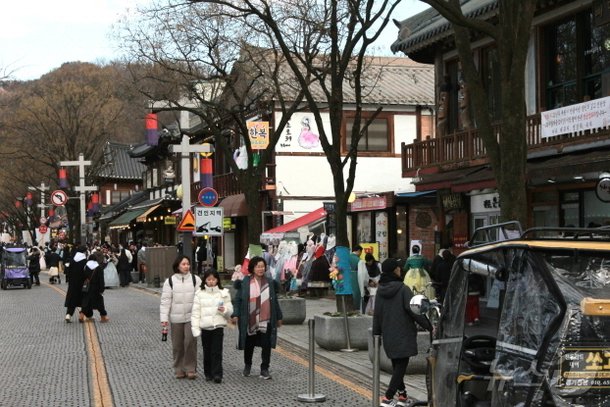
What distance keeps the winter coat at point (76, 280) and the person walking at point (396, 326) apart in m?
12.4

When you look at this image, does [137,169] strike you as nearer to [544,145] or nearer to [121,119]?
[121,119]

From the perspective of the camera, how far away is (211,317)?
1187 centimetres

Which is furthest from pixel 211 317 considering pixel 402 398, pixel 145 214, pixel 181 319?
pixel 145 214

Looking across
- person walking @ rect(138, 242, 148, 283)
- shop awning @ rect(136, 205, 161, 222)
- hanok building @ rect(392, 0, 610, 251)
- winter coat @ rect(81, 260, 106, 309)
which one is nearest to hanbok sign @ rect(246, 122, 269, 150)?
hanok building @ rect(392, 0, 610, 251)

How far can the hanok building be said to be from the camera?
17.2 m

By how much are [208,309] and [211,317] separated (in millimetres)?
114

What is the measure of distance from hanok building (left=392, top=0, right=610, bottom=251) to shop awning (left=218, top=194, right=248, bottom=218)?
52.8 ft

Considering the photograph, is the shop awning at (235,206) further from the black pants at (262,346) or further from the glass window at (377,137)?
the black pants at (262,346)

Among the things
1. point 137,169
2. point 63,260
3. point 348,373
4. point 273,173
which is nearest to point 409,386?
point 348,373

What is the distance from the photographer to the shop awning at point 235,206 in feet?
133

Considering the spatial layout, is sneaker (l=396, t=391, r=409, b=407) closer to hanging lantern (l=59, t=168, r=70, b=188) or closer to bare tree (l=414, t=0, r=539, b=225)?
bare tree (l=414, t=0, r=539, b=225)

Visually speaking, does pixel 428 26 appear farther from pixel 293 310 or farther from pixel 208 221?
pixel 293 310

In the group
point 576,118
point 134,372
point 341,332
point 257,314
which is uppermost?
point 576,118

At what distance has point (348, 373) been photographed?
12.4m
